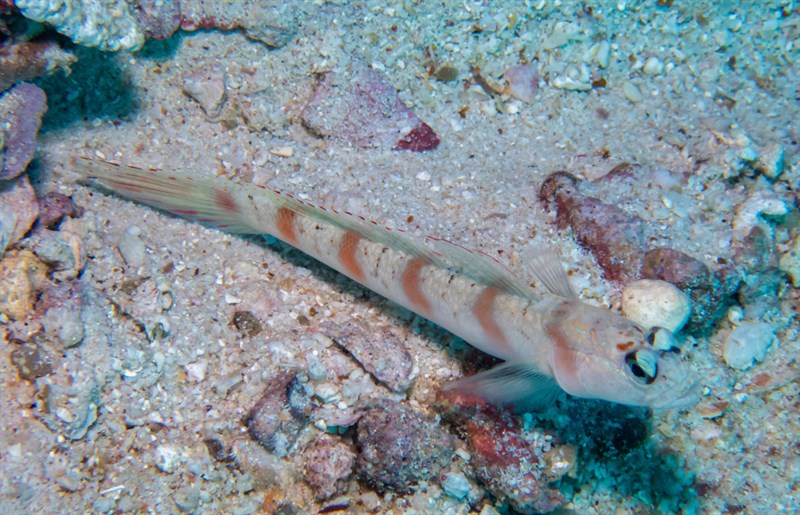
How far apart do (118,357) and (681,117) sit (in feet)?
14.2

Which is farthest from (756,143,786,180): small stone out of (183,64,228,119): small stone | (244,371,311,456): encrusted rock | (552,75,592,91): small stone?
(183,64,228,119): small stone

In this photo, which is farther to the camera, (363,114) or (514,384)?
(363,114)

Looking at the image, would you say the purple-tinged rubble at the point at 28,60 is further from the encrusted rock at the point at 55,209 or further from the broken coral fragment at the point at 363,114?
the broken coral fragment at the point at 363,114

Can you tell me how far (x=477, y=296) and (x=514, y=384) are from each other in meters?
0.49

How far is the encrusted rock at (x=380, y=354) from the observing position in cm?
297

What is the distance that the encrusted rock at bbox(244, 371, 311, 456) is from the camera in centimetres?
276

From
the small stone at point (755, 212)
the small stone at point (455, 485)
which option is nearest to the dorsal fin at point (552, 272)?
the small stone at point (455, 485)

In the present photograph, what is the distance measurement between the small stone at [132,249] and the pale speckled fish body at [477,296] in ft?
0.92

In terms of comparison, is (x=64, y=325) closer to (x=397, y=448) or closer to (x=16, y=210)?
(x=16, y=210)

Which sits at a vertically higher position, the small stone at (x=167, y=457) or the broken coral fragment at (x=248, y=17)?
the broken coral fragment at (x=248, y=17)

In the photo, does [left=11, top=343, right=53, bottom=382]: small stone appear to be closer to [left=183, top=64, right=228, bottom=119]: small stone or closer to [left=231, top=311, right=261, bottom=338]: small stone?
[left=231, top=311, right=261, bottom=338]: small stone

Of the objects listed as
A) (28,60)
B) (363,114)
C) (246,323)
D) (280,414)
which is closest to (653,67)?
(363,114)

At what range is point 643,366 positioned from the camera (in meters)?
2.27

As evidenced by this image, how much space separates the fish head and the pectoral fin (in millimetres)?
157
